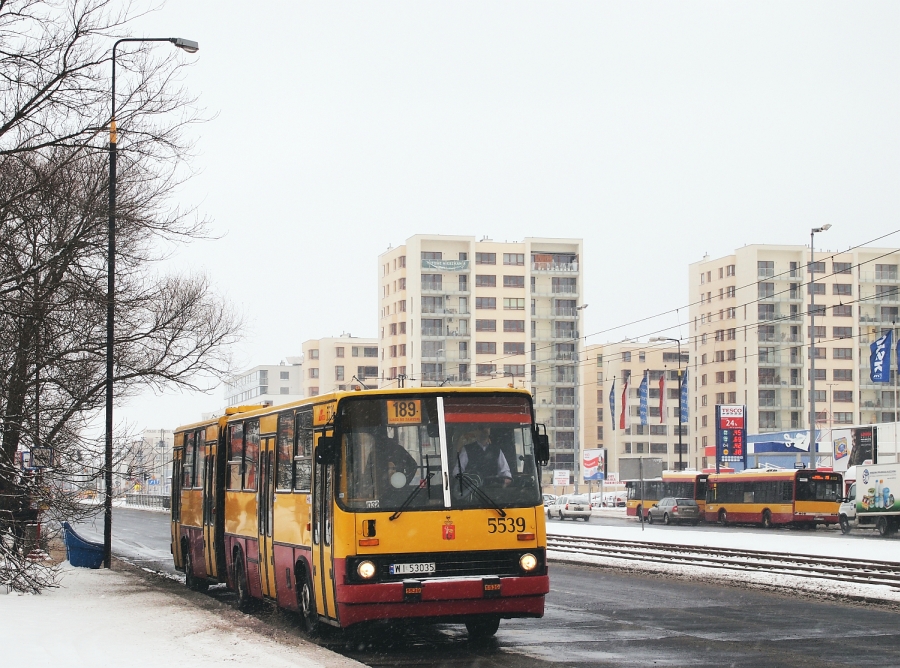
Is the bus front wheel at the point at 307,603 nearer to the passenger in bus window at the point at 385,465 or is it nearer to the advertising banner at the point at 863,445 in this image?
the passenger in bus window at the point at 385,465

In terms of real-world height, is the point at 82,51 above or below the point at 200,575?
above

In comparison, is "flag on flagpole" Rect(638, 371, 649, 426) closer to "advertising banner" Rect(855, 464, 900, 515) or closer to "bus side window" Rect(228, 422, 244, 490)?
"advertising banner" Rect(855, 464, 900, 515)

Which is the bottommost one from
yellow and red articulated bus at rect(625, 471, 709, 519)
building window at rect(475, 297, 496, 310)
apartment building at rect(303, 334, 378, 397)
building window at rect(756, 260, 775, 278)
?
yellow and red articulated bus at rect(625, 471, 709, 519)

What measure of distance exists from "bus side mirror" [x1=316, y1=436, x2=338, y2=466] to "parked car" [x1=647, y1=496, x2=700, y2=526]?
52247 mm

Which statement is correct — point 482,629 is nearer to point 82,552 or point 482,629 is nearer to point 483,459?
point 483,459

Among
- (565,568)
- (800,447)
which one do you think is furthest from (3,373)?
(800,447)

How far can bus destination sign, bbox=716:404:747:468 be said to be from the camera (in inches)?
2825

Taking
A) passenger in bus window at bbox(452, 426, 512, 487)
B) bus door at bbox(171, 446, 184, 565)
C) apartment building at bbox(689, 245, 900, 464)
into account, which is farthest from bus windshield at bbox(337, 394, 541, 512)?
apartment building at bbox(689, 245, 900, 464)

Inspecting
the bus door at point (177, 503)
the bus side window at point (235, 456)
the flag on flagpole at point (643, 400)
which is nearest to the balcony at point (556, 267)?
the flag on flagpole at point (643, 400)

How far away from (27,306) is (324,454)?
22.6ft

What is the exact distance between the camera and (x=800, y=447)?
88.0 m

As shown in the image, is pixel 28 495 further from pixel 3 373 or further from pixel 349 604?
pixel 349 604

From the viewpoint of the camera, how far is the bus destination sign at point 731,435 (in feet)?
235

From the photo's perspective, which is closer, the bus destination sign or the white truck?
the white truck
